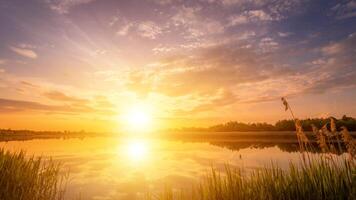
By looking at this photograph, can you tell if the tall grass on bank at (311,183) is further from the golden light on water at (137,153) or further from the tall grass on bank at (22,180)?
the golden light on water at (137,153)

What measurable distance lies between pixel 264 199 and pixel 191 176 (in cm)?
1273

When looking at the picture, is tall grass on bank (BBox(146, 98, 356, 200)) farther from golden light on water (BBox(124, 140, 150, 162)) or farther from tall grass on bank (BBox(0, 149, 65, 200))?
golden light on water (BBox(124, 140, 150, 162))

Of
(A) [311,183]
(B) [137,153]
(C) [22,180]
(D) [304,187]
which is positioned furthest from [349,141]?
(B) [137,153]

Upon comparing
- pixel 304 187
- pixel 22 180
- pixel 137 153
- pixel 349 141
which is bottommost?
pixel 137 153

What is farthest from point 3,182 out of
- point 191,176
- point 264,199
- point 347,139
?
point 191,176

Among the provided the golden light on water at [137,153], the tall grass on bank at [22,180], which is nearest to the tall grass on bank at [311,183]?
the tall grass on bank at [22,180]

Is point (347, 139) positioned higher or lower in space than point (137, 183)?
higher

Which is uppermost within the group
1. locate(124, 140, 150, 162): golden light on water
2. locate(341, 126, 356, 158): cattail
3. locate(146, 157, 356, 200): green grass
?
locate(341, 126, 356, 158): cattail

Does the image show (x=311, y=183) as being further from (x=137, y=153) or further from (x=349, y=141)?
(x=137, y=153)

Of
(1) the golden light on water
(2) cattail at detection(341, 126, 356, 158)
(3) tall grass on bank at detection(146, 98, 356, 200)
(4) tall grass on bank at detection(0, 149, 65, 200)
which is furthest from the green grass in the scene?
(1) the golden light on water

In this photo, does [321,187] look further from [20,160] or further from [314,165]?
[20,160]

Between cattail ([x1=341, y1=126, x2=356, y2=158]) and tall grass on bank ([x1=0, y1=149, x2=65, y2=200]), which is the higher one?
cattail ([x1=341, y1=126, x2=356, y2=158])

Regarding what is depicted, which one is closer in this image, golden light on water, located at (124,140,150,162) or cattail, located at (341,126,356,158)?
cattail, located at (341,126,356,158)

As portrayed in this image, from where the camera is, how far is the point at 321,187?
7.39m
